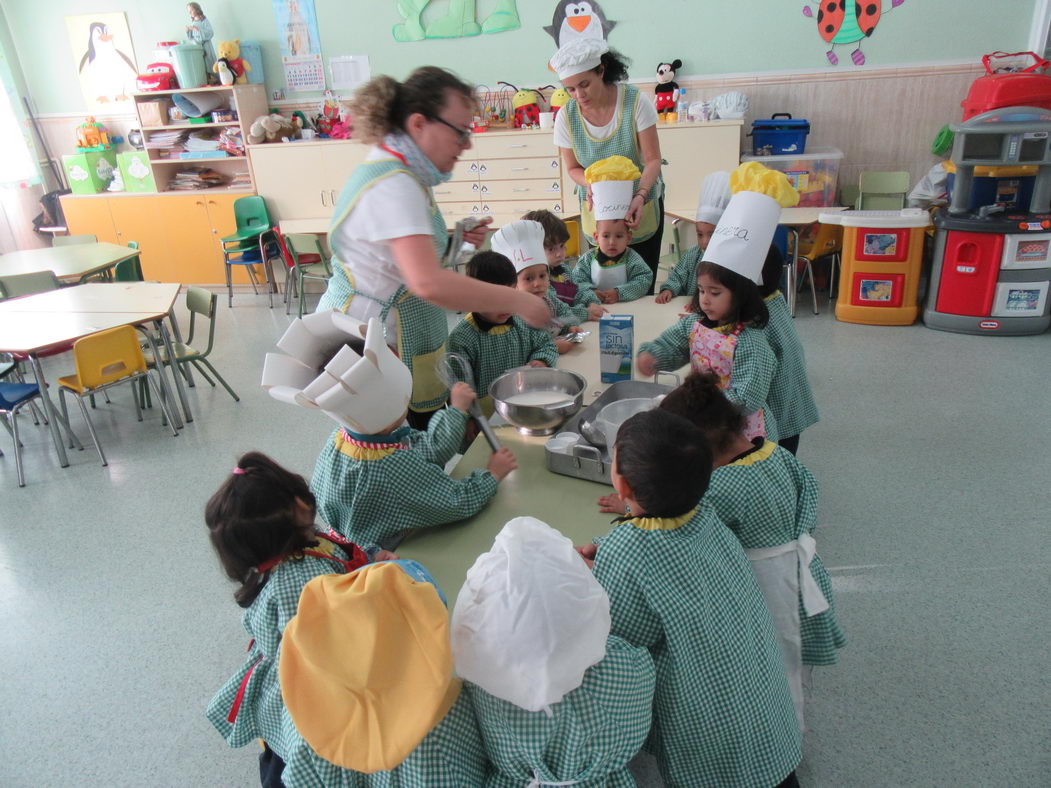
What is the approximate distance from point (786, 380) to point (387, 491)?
48.7 inches

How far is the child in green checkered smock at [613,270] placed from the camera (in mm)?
3008

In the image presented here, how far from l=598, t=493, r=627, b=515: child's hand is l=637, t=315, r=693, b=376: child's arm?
649mm

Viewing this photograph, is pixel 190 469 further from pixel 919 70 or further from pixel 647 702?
pixel 919 70

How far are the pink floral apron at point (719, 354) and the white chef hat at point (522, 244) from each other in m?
0.70

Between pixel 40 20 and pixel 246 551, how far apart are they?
7533 millimetres

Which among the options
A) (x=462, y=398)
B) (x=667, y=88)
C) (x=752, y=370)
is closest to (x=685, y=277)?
(x=752, y=370)

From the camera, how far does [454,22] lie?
5.72 metres

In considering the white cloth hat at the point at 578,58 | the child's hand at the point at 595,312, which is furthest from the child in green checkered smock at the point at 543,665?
the white cloth hat at the point at 578,58

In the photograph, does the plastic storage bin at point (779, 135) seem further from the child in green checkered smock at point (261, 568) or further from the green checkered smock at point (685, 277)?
the child in green checkered smock at point (261, 568)

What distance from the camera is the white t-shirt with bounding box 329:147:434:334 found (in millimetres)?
1580

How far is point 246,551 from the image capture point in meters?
1.26

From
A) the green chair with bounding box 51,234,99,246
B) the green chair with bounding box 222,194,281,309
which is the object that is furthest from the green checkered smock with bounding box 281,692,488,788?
the green chair with bounding box 51,234,99,246

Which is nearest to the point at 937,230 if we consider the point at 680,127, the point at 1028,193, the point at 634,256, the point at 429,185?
the point at 1028,193

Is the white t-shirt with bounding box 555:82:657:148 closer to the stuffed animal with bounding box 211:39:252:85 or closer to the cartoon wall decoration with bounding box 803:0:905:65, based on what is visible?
the cartoon wall decoration with bounding box 803:0:905:65
